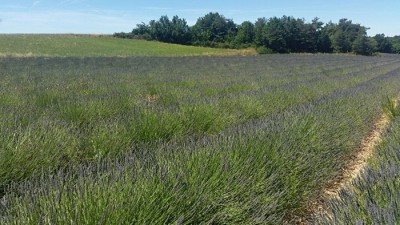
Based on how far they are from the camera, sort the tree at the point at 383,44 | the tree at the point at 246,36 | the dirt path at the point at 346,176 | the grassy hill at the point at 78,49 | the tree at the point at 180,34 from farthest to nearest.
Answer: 1. the tree at the point at 383,44
2. the tree at the point at 180,34
3. the tree at the point at 246,36
4. the grassy hill at the point at 78,49
5. the dirt path at the point at 346,176

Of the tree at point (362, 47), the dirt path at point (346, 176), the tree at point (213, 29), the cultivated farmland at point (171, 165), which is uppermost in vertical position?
the tree at point (213, 29)

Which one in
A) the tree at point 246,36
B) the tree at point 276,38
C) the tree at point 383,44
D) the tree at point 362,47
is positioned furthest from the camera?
the tree at point 383,44

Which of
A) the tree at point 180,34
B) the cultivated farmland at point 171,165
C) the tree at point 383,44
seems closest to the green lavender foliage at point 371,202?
the cultivated farmland at point 171,165

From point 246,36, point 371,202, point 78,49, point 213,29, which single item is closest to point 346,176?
point 371,202

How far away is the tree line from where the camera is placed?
75125mm

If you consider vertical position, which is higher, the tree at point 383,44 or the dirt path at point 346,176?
the tree at point 383,44

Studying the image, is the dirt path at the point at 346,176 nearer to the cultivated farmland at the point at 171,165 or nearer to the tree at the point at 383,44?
the cultivated farmland at the point at 171,165

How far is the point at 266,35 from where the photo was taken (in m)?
73.9

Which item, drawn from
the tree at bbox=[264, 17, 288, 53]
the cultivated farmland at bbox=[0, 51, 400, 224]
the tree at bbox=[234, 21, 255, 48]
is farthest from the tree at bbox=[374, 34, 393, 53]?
the cultivated farmland at bbox=[0, 51, 400, 224]

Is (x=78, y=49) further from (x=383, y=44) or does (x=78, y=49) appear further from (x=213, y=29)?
(x=383, y=44)

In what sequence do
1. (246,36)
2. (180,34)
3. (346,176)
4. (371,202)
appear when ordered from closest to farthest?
(371,202) → (346,176) → (246,36) → (180,34)

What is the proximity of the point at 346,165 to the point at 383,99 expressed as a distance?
4816mm

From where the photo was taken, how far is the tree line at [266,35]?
75125 mm

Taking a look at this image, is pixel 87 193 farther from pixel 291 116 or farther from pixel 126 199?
pixel 291 116
